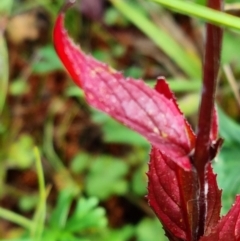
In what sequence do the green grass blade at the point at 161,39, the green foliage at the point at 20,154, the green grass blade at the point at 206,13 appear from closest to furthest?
the green grass blade at the point at 206,13 → the green grass blade at the point at 161,39 → the green foliage at the point at 20,154

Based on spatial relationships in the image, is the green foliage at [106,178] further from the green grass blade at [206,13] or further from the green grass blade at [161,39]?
the green grass blade at [206,13]

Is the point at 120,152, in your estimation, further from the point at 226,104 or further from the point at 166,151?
the point at 166,151

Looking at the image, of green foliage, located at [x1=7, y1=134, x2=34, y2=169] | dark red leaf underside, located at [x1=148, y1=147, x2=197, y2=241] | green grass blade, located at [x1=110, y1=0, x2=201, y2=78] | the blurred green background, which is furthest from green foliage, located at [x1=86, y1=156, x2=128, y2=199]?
dark red leaf underside, located at [x1=148, y1=147, x2=197, y2=241]

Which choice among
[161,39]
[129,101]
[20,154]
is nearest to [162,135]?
[129,101]

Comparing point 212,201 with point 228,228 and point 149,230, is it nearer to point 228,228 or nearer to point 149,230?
point 228,228

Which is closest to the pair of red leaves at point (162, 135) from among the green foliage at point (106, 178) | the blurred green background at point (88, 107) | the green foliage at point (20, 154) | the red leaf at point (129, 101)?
the red leaf at point (129, 101)

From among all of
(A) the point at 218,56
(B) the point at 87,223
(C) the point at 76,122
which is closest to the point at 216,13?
(A) the point at 218,56

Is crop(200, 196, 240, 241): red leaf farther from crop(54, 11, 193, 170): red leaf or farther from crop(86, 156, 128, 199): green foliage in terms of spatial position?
crop(86, 156, 128, 199): green foliage
